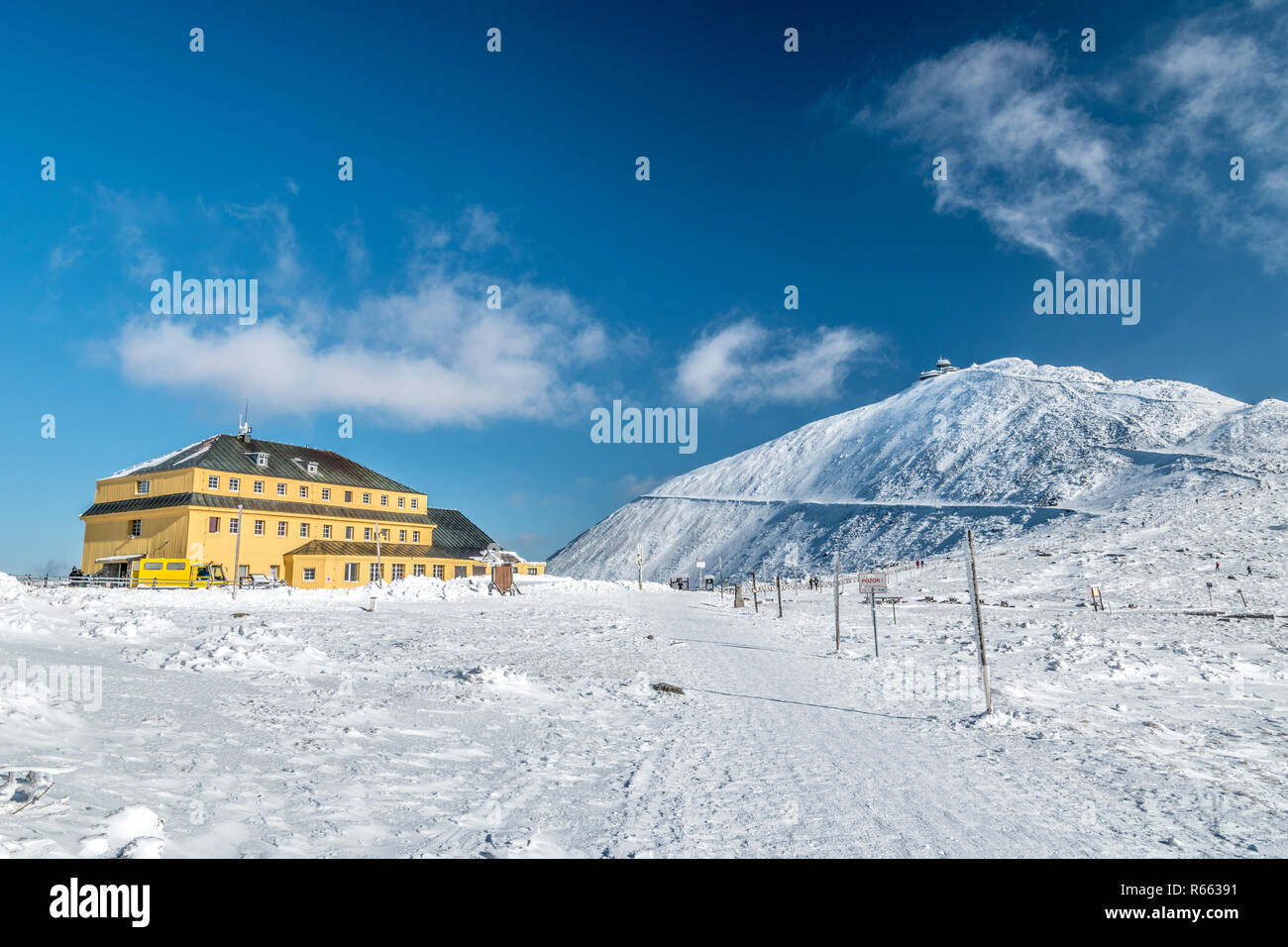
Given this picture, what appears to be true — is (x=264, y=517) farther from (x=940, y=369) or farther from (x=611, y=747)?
(x=940, y=369)

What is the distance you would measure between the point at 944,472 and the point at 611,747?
446 feet

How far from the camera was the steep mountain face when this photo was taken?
4028 inches

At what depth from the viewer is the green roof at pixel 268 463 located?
51.6m

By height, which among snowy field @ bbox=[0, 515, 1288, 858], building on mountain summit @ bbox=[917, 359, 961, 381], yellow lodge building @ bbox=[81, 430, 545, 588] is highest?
building on mountain summit @ bbox=[917, 359, 961, 381]

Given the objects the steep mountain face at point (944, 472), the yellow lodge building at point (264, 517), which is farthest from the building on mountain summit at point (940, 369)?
the yellow lodge building at point (264, 517)

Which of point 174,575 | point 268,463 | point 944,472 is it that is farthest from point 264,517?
point 944,472

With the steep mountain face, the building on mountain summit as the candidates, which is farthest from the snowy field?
the building on mountain summit

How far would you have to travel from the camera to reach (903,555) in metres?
106

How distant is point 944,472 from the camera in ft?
432

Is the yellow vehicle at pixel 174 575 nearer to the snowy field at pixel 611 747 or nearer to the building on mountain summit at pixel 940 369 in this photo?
the snowy field at pixel 611 747

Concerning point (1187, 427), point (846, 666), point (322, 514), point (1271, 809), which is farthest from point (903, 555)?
point (1271, 809)

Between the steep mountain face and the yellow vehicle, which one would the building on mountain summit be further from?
the yellow vehicle

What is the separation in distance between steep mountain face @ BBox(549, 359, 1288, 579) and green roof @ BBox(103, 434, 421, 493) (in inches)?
3076
